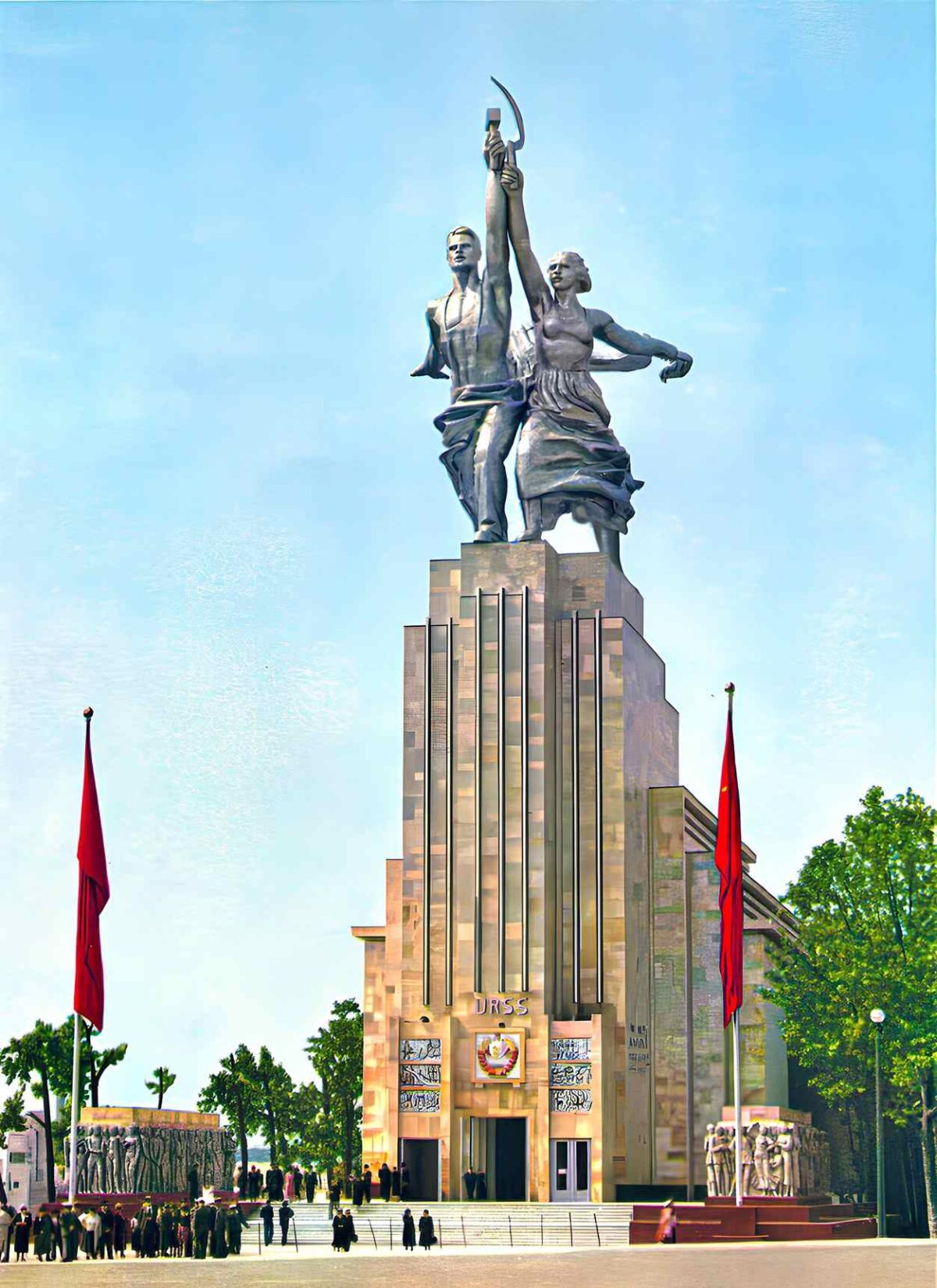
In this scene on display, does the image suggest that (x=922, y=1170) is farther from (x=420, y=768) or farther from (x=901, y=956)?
(x=420, y=768)

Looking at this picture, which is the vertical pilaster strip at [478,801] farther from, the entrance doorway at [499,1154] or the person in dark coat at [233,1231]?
the person in dark coat at [233,1231]

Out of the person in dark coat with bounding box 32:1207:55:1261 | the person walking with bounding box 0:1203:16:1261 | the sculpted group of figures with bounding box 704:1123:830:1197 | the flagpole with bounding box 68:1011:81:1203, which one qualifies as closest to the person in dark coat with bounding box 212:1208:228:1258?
the flagpole with bounding box 68:1011:81:1203

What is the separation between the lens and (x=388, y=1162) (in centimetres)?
6831

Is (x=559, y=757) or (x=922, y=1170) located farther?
(x=922, y=1170)

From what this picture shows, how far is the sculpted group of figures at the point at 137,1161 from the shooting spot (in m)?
69.4

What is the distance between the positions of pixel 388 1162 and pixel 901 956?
17745 millimetres

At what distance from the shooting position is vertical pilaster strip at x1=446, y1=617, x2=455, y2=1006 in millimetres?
69875

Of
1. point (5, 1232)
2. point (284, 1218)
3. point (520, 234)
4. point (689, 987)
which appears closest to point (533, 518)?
point (520, 234)

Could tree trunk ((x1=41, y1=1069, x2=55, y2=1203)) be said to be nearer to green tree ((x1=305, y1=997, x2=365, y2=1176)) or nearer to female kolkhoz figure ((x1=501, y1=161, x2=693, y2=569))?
green tree ((x1=305, y1=997, x2=365, y2=1176))

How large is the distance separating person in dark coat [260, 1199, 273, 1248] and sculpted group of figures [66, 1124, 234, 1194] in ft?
38.0

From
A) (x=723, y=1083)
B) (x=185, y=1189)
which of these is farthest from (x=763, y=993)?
(x=185, y=1189)

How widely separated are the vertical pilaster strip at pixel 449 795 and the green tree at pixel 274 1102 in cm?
5179

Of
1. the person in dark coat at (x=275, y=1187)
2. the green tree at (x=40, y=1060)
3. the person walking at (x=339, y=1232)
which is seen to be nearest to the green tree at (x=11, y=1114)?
the green tree at (x=40, y=1060)

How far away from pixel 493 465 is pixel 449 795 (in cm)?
1203
